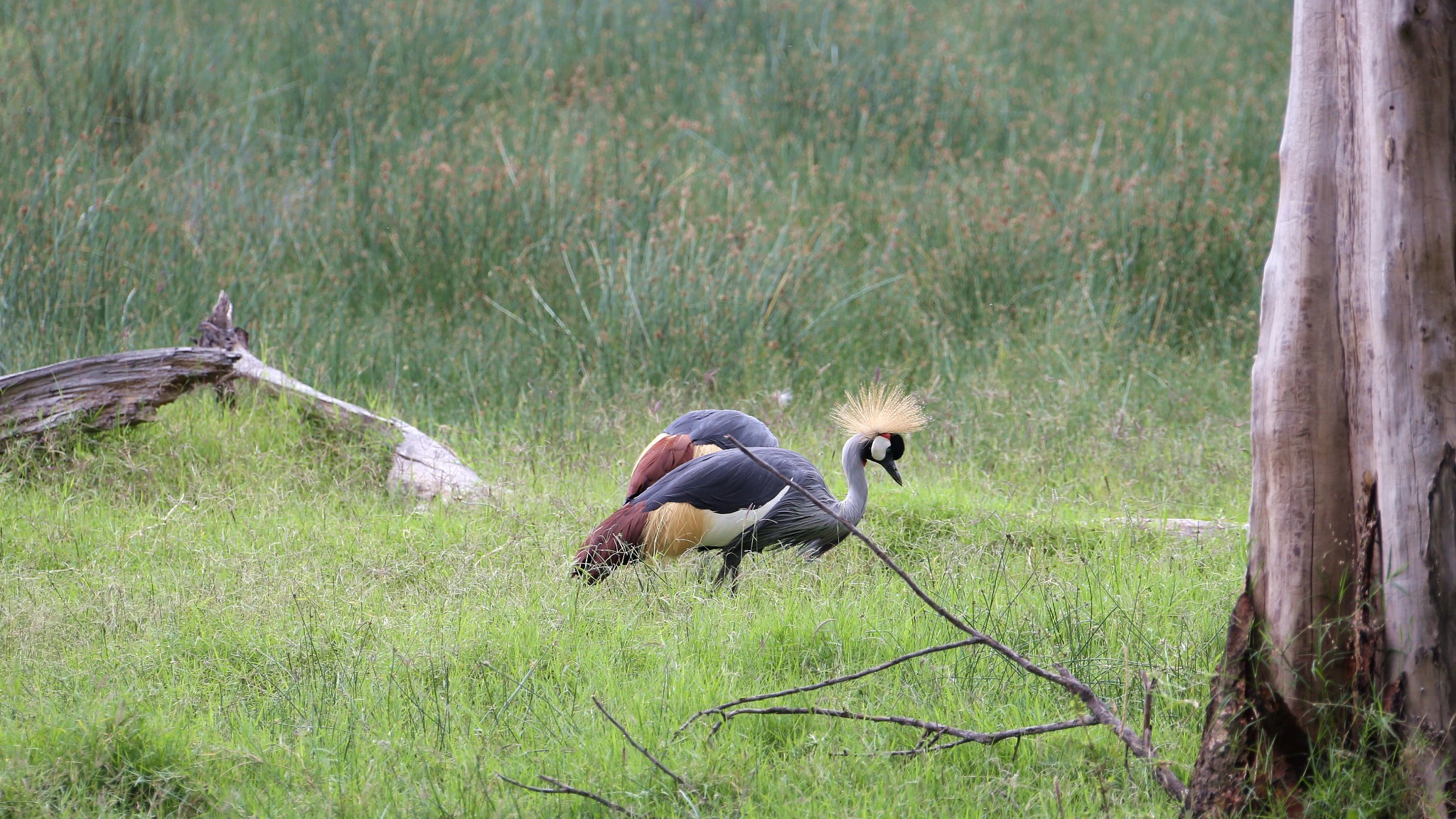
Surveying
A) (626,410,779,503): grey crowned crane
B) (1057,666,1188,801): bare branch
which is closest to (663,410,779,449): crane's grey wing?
(626,410,779,503): grey crowned crane

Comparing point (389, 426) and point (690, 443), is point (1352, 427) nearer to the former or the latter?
point (690, 443)

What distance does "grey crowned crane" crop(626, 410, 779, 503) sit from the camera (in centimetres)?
431

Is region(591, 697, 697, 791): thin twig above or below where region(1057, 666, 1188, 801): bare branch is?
below

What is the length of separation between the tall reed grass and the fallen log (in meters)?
1.10

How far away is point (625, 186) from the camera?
826cm

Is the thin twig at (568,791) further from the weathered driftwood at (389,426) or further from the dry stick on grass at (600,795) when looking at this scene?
the weathered driftwood at (389,426)

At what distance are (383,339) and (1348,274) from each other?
5.36 m

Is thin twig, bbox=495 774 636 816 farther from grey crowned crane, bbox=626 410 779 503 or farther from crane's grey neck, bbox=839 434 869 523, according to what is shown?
grey crowned crane, bbox=626 410 779 503

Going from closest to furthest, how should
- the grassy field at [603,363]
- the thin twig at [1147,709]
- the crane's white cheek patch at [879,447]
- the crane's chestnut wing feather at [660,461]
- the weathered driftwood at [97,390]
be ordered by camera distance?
the thin twig at [1147,709], the grassy field at [603,363], the crane's white cheek patch at [879,447], the crane's chestnut wing feather at [660,461], the weathered driftwood at [97,390]

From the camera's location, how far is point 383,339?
22.1 feet

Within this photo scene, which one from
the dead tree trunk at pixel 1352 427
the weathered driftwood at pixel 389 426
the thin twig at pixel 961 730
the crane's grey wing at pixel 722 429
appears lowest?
the weathered driftwood at pixel 389 426

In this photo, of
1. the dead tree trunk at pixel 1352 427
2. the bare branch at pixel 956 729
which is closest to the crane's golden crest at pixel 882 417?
the bare branch at pixel 956 729

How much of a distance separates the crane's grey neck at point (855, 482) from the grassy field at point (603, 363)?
0.74 feet

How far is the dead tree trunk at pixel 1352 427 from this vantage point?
2.22 metres
